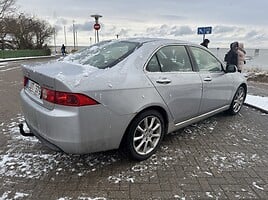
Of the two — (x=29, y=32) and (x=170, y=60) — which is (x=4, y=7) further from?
(x=170, y=60)

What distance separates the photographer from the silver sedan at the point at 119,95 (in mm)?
2789

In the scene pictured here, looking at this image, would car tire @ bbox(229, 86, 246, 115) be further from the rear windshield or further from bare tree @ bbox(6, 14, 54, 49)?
bare tree @ bbox(6, 14, 54, 49)

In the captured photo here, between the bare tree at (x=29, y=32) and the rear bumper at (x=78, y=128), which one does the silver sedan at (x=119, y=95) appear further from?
the bare tree at (x=29, y=32)

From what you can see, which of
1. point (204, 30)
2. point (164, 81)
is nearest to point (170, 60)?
point (164, 81)

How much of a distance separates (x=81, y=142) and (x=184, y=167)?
4.63 feet

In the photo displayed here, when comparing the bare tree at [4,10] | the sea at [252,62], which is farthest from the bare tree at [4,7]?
the sea at [252,62]

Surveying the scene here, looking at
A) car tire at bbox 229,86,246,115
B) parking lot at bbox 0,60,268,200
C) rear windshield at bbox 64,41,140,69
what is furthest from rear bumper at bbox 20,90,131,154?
car tire at bbox 229,86,246,115

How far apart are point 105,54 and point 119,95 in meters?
0.88

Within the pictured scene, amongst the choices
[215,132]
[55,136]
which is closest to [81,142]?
[55,136]

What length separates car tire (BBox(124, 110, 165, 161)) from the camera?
3.30 m

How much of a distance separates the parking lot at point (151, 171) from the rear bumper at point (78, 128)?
428 mm

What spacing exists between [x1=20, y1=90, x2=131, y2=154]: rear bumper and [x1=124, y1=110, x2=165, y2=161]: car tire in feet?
0.64

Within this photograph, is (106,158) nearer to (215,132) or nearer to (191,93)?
(191,93)

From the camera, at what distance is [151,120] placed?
139 inches
